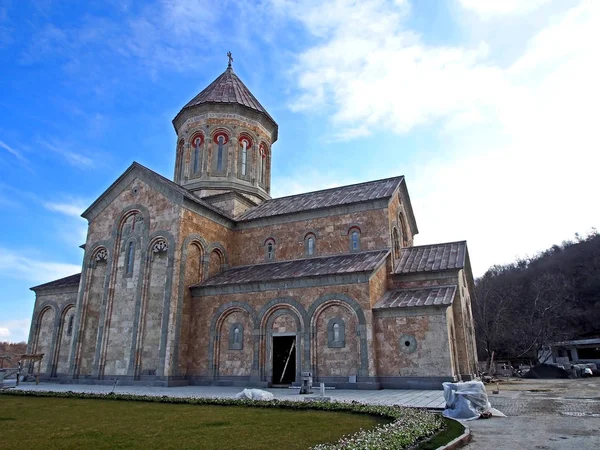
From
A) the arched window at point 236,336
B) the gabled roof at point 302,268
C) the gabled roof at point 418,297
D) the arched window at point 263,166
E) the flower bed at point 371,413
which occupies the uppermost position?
the arched window at point 263,166

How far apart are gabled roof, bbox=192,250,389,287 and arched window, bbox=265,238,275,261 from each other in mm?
613

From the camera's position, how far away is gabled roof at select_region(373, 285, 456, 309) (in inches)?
680

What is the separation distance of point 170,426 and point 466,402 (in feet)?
22.4

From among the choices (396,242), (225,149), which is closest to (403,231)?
(396,242)

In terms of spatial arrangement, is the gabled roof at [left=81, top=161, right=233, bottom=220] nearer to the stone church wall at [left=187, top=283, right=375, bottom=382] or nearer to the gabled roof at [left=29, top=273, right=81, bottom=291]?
the gabled roof at [left=29, top=273, right=81, bottom=291]

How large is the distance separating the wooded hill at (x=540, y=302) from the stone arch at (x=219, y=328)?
68.9ft

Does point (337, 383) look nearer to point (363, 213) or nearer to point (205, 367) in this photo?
point (205, 367)

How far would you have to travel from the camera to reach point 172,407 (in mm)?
11562

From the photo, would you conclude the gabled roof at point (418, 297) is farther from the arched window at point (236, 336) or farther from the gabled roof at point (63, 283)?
the gabled roof at point (63, 283)

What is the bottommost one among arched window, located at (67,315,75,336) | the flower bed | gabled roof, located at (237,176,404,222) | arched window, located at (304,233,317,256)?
the flower bed

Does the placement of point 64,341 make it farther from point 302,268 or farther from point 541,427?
point 541,427

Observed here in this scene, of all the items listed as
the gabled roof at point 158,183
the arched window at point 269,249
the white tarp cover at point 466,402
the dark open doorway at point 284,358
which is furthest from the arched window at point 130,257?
the white tarp cover at point 466,402

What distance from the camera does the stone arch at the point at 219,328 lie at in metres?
19.5

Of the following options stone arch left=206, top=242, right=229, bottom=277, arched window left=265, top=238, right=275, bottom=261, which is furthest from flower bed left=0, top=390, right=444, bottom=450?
arched window left=265, top=238, right=275, bottom=261
